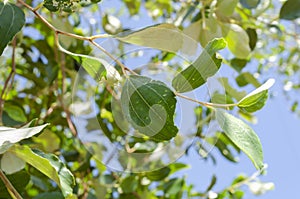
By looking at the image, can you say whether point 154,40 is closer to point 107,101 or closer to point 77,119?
point 77,119

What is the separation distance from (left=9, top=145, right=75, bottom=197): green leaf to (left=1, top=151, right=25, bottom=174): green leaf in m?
0.12

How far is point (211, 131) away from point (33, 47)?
628 millimetres

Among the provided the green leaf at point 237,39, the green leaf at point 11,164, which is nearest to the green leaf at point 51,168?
the green leaf at point 11,164

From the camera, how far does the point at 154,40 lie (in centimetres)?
54

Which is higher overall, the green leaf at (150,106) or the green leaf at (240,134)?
the green leaf at (150,106)

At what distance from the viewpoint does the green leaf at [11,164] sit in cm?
63

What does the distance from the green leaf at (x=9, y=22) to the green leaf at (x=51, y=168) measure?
9 cm

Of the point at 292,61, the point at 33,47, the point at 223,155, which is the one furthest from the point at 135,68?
the point at 292,61

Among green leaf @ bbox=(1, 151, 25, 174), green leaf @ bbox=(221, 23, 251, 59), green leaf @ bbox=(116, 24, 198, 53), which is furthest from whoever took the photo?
green leaf @ bbox=(221, 23, 251, 59)

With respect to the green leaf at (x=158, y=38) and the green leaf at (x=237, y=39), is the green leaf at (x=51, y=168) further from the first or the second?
the green leaf at (x=237, y=39)

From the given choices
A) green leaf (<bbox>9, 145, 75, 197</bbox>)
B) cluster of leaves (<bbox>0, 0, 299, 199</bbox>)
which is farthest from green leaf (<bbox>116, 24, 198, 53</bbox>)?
green leaf (<bbox>9, 145, 75, 197</bbox>)

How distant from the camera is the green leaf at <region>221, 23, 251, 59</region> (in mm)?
777

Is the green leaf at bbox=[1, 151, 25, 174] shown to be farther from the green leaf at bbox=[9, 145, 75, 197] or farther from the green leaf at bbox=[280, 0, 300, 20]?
Result: the green leaf at bbox=[280, 0, 300, 20]

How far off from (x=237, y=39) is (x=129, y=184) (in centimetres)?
33
